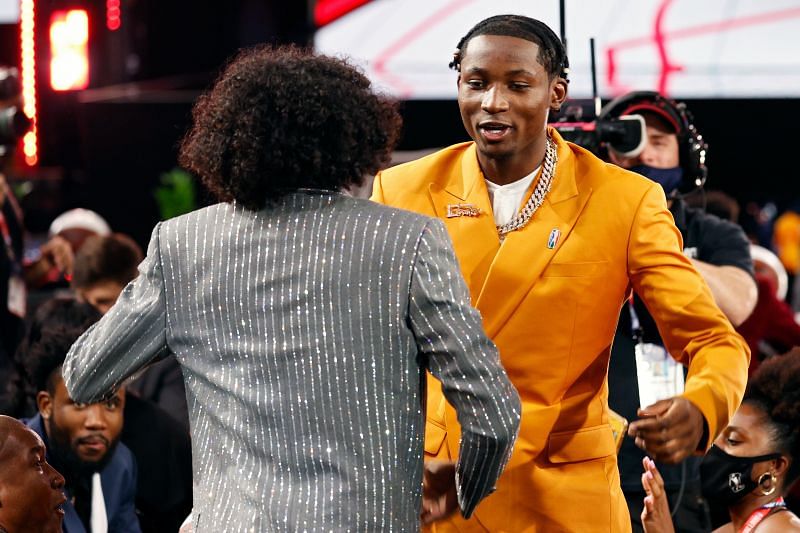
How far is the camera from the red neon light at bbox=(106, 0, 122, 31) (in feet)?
38.4

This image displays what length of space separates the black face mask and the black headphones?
818mm

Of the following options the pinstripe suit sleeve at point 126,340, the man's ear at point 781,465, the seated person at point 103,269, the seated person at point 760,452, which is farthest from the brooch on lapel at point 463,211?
the seated person at point 103,269

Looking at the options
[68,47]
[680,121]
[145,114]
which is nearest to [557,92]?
[680,121]

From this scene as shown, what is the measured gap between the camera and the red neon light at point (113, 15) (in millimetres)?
11713

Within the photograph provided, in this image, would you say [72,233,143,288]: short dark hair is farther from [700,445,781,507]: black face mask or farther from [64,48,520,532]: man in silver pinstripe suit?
[64,48,520,532]: man in silver pinstripe suit

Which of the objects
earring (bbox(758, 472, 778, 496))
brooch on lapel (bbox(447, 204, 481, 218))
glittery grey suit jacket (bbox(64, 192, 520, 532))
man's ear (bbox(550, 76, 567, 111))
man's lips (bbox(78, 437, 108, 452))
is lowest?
earring (bbox(758, 472, 778, 496))

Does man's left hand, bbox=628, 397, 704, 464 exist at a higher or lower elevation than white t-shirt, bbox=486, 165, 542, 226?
lower

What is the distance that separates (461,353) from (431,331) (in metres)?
0.06

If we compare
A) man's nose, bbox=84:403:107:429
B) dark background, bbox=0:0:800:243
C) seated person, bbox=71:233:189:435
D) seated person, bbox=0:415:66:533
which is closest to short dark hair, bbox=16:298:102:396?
man's nose, bbox=84:403:107:429

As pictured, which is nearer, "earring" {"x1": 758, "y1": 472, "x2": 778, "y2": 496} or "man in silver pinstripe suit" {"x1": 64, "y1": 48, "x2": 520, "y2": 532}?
"man in silver pinstripe suit" {"x1": 64, "y1": 48, "x2": 520, "y2": 532}

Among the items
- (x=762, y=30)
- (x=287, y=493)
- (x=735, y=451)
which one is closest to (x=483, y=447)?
(x=287, y=493)

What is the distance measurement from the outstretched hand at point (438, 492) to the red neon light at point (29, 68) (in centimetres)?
812

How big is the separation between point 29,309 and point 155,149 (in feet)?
21.8

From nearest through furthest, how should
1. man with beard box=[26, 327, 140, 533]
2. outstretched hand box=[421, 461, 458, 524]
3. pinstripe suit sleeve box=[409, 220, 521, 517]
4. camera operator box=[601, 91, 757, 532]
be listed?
pinstripe suit sleeve box=[409, 220, 521, 517] < outstretched hand box=[421, 461, 458, 524] < camera operator box=[601, 91, 757, 532] < man with beard box=[26, 327, 140, 533]
